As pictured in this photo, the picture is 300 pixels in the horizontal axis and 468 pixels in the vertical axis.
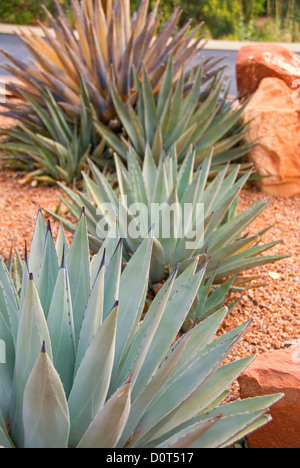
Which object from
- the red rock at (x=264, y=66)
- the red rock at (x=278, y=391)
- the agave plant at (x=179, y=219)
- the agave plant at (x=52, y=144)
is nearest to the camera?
the red rock at (x=278, y=391)

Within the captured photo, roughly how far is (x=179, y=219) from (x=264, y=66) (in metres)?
2.73

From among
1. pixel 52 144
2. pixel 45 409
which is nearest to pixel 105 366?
pixel 45 409

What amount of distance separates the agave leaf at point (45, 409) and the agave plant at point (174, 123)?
295 centimetres

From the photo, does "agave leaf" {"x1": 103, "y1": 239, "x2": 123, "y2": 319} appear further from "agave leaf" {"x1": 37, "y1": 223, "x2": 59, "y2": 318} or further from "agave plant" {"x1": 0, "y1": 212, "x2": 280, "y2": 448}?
"agave leaf" {"x1": 37, "y1": 223, "x2": 59, "y2": 318}

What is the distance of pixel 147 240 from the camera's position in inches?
61.2

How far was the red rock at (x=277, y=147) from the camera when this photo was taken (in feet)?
14.7

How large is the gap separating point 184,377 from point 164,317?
0.59 ft

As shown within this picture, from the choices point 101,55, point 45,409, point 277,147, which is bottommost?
point 277,147

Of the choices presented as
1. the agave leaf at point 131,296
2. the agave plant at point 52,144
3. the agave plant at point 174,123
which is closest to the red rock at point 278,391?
the agave leaf at point 131,296

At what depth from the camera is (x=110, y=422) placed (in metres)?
1.25

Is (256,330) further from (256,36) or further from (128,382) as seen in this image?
(256,36)

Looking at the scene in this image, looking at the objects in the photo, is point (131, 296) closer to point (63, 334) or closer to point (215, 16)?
point (63, 334)

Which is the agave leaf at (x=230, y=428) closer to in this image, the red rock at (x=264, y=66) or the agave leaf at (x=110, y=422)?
the agave leaf at (x=110, y=422)

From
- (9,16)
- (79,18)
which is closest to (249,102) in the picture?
(79,18)
